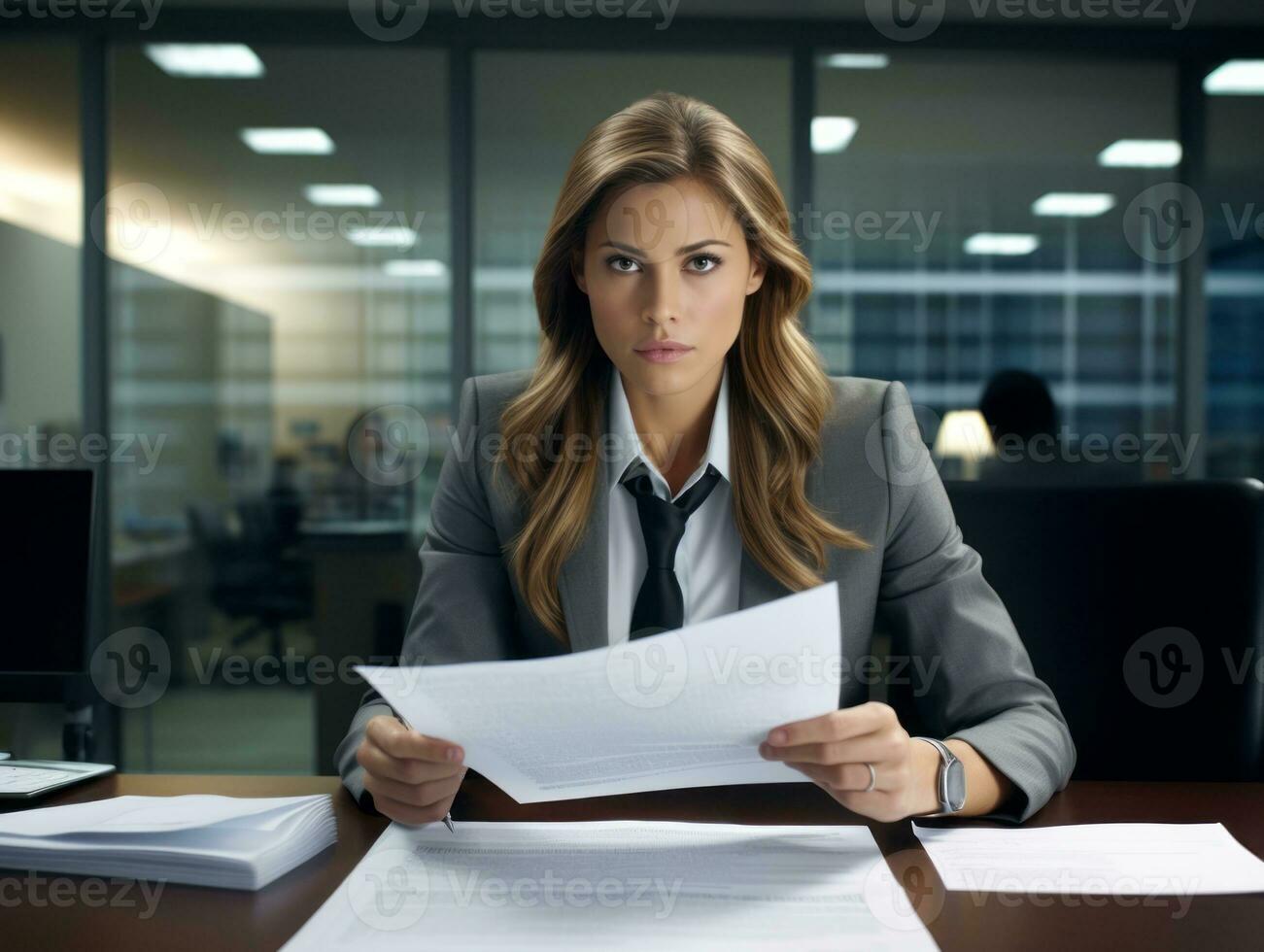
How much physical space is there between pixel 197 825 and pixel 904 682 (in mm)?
892

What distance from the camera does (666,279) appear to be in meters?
1.25

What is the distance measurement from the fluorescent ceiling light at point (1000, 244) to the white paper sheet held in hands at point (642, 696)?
3202 millimetres

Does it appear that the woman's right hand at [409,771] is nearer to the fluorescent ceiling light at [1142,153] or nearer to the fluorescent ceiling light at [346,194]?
the fluorescent ceiling light at [346,194]

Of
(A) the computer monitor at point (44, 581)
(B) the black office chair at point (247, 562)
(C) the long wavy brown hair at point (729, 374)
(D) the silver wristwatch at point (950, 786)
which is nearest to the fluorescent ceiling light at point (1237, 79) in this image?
(C) the long wavy brown hair at point (729, 374)

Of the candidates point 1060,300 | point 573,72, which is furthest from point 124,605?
point 1060,300

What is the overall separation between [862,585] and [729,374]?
403 millimetres

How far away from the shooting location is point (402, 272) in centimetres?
354

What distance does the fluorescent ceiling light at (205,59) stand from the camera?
351cm

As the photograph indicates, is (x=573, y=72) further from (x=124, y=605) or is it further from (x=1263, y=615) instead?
(x=1263, y=615)

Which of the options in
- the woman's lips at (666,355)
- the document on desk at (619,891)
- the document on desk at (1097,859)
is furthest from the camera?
the woman's lips at (666,355)

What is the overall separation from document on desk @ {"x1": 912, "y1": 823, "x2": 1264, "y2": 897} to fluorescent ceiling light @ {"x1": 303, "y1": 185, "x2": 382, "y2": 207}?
3.21 m

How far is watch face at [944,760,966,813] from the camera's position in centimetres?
92

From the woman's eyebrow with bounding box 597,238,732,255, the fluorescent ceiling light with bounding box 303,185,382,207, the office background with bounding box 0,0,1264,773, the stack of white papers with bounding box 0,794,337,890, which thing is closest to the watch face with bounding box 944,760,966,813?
the stack of white papers with bounding box 0,794,337,890

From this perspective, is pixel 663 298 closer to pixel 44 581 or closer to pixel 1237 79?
pixel 44 581
